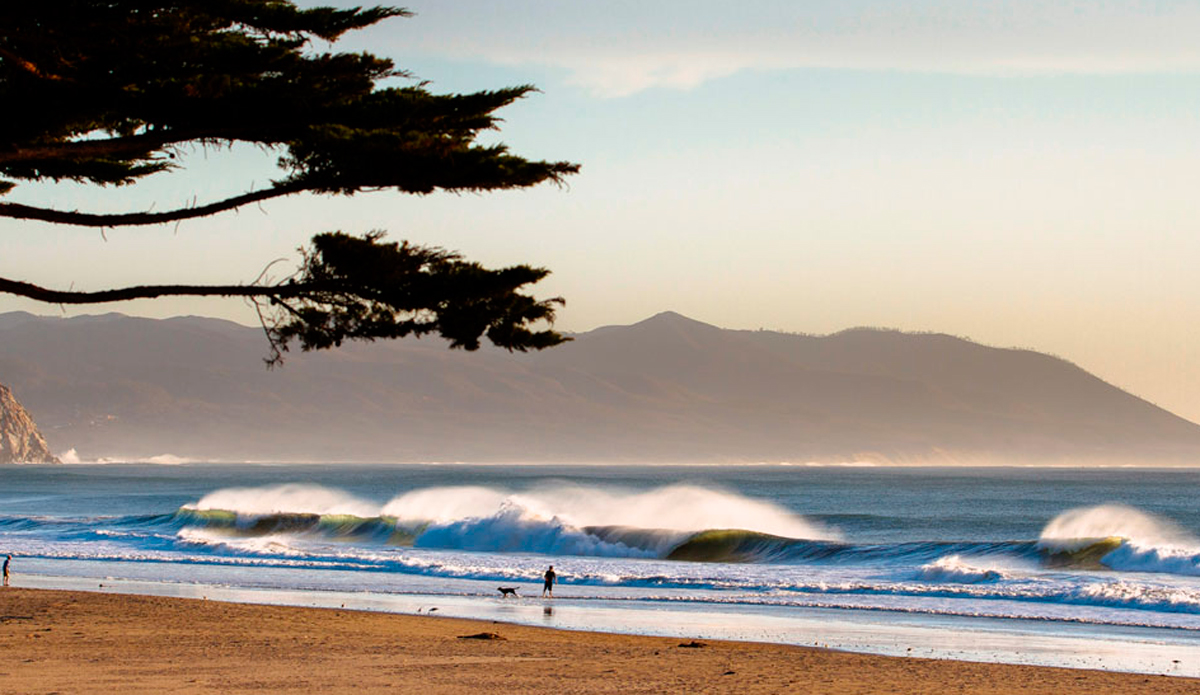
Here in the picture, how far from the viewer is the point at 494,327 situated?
38.0 feet

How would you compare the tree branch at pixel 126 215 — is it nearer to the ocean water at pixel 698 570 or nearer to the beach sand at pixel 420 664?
the beach sand at pixel 420 664

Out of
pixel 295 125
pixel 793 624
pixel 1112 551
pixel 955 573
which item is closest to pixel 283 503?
pixel 1112 551

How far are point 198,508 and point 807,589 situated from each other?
124 ft

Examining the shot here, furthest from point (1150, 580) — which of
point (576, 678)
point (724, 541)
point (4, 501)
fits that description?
point (4, 501)

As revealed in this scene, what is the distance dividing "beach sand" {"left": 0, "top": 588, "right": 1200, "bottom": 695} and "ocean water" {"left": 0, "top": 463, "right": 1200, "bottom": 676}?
2138 mm

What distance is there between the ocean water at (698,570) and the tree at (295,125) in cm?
932

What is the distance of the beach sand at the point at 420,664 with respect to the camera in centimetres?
1296

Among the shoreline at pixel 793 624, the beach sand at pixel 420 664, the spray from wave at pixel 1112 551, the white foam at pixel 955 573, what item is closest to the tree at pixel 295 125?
the beach sand at pixel 420 664

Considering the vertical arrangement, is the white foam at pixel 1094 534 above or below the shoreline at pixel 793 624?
above

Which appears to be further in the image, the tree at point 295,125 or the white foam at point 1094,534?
the white foam at point 1094,534

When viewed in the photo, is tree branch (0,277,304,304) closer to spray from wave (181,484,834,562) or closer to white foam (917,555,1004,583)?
white foam (917,555,1004,583)

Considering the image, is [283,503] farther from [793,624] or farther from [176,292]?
[176,292]

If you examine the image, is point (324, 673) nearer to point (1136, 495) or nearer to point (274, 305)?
point (274, 305)

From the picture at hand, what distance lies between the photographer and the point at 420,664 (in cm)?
1468
